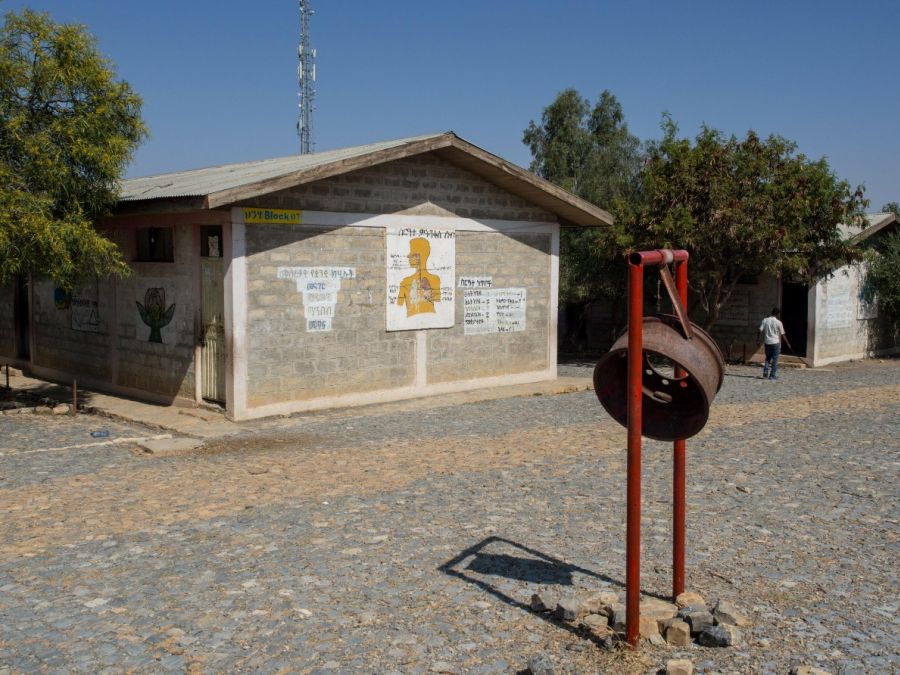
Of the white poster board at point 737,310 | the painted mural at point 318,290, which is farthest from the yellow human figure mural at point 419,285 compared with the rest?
the white poster board at point 737,310

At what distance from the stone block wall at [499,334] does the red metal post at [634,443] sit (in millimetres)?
9901

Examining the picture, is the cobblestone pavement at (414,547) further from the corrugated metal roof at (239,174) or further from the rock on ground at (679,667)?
the corrugated metal roof at (239,174)

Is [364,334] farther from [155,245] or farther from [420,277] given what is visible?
[155,245]

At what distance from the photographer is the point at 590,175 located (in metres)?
27.3

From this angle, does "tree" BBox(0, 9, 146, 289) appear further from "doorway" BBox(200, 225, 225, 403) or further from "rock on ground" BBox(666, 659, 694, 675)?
"rock on ground" BBox(666, 659, 694, 675)

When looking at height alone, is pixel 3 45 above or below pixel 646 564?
above

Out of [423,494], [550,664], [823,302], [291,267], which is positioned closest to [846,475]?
[423,494]

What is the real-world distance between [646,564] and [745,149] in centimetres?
1512

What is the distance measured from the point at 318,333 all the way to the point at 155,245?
3276 mm

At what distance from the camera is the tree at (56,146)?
36.7 ft

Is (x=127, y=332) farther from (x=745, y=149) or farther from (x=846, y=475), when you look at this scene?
(x=745, y=149)

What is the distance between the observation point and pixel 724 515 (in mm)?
7484

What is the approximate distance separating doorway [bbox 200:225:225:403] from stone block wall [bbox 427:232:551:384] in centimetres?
373

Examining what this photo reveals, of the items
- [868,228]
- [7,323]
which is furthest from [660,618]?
[868,228]
